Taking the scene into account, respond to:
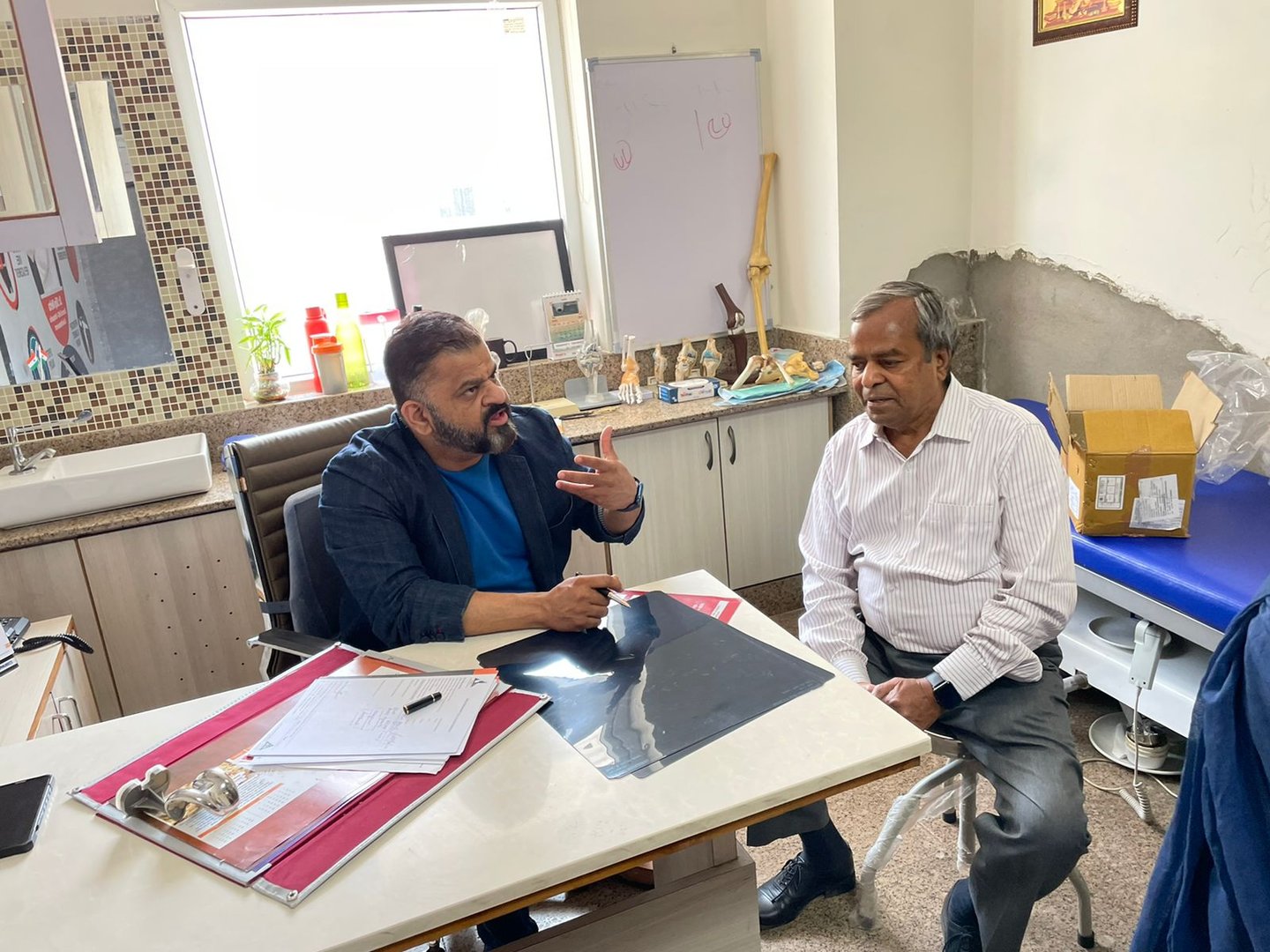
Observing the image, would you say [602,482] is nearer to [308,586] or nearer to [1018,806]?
[308,586]

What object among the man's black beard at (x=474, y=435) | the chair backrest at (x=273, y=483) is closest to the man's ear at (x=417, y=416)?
the man's black beard at (x=474, y=435)

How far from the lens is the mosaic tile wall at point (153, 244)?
2.76 metres

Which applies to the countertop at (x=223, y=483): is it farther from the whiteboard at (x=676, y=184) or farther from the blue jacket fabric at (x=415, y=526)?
the blue jacket fabric at (x=415, y=526)

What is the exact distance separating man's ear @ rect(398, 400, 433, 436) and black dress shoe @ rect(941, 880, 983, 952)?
1350 millimetres

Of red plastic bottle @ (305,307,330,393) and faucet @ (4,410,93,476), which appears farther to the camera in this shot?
red plastic bottle @ (305,307,330,393)

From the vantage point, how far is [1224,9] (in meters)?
2.40

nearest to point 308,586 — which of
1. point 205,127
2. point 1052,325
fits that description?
point 205,127

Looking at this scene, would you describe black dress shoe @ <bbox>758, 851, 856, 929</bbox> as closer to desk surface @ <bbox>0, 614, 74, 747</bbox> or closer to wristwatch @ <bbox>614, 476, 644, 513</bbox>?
wristwatch @ <bbox>614, 476, 644, 513</bbox>

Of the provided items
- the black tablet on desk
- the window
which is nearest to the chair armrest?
the black tablet on desk

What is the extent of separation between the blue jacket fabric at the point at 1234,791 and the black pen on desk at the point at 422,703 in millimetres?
997

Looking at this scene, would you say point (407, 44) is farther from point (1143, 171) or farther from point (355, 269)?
point (1143, 171)

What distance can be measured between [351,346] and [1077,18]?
2.57 meters

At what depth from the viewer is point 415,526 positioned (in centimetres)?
181

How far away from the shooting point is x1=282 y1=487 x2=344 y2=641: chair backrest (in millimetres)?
1879
